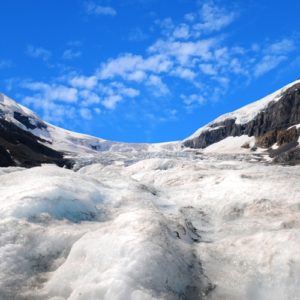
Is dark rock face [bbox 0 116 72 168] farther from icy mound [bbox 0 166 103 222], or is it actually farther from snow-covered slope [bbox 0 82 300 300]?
snow-covered slope [bbox 0 82 300 300]

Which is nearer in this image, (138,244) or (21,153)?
(138,244)

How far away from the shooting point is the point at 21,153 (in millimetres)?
112812

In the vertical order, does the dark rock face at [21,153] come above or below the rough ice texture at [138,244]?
above

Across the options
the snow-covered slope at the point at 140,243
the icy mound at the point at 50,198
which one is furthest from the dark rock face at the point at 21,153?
the snow-covered slope at the point at 140,243

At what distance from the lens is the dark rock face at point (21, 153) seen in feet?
307

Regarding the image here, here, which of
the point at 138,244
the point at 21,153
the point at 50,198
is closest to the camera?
the point at 138,244

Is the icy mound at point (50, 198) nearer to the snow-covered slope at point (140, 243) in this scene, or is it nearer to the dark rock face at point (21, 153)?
the snow-covered slope at point (140, 243)

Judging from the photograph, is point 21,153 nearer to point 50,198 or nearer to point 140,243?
point 50,198

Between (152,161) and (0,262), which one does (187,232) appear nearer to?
(0,262)

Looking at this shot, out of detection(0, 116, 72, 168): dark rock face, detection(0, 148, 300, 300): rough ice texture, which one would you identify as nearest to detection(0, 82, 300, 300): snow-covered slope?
detection(0, 148, 300, 300): rough ice texture

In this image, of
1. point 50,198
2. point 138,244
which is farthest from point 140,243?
point 50,198

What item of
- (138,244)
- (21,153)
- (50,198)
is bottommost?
(138,244)

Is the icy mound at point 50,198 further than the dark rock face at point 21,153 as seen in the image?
No

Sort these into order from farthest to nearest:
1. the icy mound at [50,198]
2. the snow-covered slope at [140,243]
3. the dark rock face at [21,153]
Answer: the dark rock face at [21,153] → the icy mound at [50,198] → the snow-covered slope at [140,243]
